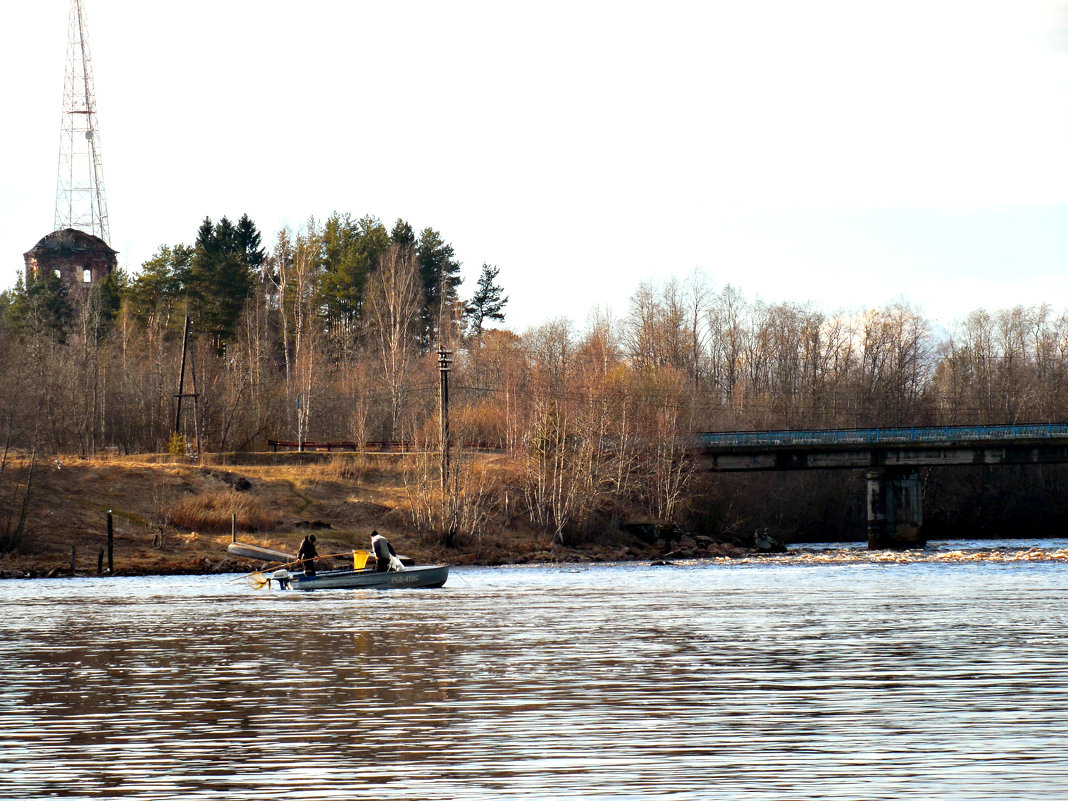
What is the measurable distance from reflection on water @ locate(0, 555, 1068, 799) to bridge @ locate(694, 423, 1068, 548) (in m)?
54.4

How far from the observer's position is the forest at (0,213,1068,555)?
8562cm

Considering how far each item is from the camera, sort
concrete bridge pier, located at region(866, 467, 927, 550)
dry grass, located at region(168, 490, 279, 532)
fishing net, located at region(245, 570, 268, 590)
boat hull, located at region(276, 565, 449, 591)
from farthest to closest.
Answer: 1. concrete bridge pier, located at region(866, 467, 927, 550)
2. dry grass, located at region(168, 490, 279, 532)
3. fishing net, located at region(245, 570, 268, 590)
4. boat hull, located at region(276, 565, 449, 591)

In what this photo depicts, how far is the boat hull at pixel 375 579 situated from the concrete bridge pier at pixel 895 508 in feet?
164

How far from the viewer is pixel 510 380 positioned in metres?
103

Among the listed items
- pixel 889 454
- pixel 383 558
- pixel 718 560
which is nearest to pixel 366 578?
pixel 383 558

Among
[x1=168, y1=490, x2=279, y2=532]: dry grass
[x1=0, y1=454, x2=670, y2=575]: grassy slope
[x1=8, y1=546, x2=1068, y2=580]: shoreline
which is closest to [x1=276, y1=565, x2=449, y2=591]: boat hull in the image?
[x1=8, y1=546, x2=1068, y2=580]: shoreline

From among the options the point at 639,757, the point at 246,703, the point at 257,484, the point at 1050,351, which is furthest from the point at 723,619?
the point at 1050,351

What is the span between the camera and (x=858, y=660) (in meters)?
22.7

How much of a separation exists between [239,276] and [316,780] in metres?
106

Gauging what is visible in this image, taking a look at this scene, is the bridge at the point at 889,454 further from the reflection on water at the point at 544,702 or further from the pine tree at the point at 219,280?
the reflection on water at the point at 544,702

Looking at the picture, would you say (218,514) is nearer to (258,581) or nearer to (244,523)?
(244,523)

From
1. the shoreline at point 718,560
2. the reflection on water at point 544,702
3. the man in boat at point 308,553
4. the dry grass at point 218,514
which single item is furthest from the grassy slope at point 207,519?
the reflection on water at point 544,702

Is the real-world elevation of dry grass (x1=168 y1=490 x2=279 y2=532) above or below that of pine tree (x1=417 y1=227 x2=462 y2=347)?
below

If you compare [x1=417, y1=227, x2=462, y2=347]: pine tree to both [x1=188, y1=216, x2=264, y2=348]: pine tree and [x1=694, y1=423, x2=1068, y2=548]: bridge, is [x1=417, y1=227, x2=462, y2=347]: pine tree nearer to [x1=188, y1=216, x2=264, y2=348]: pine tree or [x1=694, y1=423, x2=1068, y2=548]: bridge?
[x1=188, y1=216, x2=264, y2=348]: pine tree
